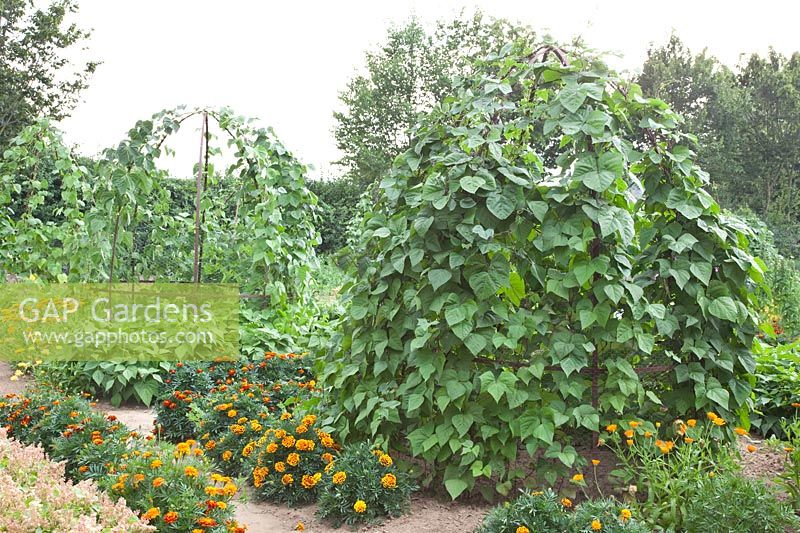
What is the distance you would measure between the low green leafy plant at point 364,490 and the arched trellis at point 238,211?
2.52 metres

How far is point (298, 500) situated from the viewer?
11.1ft

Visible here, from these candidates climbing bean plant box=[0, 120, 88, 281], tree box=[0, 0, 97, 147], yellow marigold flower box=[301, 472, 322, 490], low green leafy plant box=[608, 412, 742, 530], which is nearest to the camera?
low green leafy plant box=[608, 412, 742, 530]

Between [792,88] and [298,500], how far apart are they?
83.0 ft

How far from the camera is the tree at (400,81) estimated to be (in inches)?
969

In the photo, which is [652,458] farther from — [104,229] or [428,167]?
[104,229]

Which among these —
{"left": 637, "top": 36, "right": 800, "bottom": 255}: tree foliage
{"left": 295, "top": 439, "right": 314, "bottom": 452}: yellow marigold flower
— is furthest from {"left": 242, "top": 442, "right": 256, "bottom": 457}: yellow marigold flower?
{"left": 637, "top": 36, "right": 800, "bottom": 255}: tree foliage

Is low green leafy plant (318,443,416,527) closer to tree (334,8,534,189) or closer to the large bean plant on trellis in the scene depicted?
the large bean plant on trellis

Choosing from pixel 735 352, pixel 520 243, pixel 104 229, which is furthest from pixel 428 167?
pixel 104 229

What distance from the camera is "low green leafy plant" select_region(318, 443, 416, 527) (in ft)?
9.89

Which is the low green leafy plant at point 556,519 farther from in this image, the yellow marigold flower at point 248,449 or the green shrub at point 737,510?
the yellow marigold flower at point 248,449

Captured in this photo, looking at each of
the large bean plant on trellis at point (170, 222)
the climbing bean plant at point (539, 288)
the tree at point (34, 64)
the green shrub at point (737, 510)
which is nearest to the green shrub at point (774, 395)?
the climbing bean plant at point (539, 288)

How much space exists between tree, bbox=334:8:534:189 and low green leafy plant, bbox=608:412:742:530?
20730 millimetres

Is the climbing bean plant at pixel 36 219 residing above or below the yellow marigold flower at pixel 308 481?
above

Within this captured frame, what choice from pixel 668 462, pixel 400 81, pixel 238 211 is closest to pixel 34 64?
pixel 400 81
